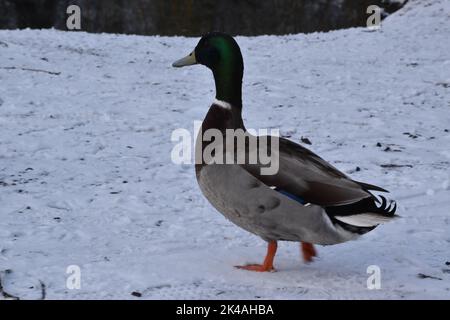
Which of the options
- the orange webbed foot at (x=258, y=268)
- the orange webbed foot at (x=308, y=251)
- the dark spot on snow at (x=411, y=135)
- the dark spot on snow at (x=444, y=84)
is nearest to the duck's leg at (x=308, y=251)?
the orange webbed foot at (x=308, y=251)

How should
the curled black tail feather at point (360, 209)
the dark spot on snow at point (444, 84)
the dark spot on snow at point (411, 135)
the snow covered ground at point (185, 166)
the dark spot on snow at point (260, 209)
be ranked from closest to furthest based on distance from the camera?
the curled black tail feather at point (360, 209) → the dark spot on snow at point (260, 209) → the snow covered ground at point (185, 166) → the dark spot on snow at point (411, 135) → the dark spot on snow at point (444, 84)

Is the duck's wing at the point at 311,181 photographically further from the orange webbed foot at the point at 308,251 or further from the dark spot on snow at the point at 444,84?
the dark spot on snow at the point at 444,84

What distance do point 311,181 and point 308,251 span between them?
0.55 meters

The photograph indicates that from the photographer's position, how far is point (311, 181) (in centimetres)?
343

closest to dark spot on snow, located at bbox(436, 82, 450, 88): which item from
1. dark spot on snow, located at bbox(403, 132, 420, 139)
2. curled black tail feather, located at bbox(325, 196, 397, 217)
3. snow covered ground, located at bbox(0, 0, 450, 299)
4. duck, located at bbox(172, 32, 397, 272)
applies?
snow covered ground, located at bbox(0, 0, 450, 299)

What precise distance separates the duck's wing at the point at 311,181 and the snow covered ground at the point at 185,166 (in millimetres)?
445

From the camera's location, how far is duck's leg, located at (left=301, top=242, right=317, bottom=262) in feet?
12.6

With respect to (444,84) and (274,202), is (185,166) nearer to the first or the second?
(274,202)

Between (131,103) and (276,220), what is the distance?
4623mm

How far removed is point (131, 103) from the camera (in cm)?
783

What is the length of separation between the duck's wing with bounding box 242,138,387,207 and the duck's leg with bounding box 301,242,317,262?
0.47m

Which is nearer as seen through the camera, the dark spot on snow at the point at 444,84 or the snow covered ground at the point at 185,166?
the snow covered ground at the point at 185,166

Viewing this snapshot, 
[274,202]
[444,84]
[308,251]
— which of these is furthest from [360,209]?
[444,84]

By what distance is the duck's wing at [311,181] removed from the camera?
334cm
